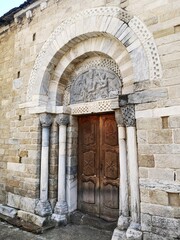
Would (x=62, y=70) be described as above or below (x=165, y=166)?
above

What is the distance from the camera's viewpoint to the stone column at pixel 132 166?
2.73 metres

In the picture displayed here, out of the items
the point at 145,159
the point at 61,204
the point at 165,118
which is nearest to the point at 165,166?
the point at 145,159

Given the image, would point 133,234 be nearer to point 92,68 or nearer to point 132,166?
point 132,166

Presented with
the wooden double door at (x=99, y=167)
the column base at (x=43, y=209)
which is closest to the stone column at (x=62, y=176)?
the column base at (x=43, y=209)

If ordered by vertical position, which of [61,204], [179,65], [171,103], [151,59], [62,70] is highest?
[62,70]

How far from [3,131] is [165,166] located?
380 cm

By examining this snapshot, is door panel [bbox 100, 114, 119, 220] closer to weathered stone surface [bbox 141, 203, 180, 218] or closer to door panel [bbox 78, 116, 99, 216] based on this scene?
door panel [bbox 78, 116, 99, 216]

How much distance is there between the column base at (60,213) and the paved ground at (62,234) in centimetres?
13

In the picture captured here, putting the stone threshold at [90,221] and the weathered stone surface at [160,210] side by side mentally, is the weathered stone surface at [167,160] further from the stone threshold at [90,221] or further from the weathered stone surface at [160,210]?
the stone threshold at [90,221]

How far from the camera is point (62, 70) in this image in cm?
409

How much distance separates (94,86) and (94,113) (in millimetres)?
521

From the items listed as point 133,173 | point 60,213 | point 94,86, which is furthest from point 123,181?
point 94,86

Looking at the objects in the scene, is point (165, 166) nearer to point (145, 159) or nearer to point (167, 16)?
point (145, 159)

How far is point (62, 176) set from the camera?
3.79 meters
